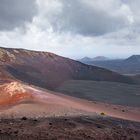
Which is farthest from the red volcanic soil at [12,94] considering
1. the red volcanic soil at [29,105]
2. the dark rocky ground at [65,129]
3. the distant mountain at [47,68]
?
the distant mountain at [47,68]

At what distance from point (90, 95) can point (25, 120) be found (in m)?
32.4

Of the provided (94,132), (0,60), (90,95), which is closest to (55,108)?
(94,132)

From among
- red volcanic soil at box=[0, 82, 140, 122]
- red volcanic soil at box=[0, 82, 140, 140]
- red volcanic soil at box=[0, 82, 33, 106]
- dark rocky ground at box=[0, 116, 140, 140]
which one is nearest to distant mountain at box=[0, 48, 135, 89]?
red volcanic soil at box=[0, 82, 33, 106]

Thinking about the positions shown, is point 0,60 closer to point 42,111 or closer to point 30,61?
point 30,61

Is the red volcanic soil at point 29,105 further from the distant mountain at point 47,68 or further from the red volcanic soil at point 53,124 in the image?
the distant mountain at point 47,68

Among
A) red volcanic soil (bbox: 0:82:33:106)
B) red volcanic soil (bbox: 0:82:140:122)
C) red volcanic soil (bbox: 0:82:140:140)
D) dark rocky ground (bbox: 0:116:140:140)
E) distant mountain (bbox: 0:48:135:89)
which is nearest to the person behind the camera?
dark rocky ground (bbox: 0:116:140:140)

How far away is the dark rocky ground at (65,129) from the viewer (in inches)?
639

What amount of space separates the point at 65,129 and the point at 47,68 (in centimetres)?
6089

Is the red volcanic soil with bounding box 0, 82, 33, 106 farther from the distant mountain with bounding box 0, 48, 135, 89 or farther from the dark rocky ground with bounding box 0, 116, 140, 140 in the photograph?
the distant mountain with bounding box 0, 48, 135, 89

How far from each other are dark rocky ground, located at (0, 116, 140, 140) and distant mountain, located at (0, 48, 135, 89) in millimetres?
42687

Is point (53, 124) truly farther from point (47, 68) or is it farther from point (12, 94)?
point (47, 68)

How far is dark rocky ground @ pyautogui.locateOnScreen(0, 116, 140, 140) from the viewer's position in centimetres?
1622

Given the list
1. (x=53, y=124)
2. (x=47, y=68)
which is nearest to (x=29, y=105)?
(x=53, y=124)

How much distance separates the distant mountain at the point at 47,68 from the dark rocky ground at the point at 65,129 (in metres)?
42.7
